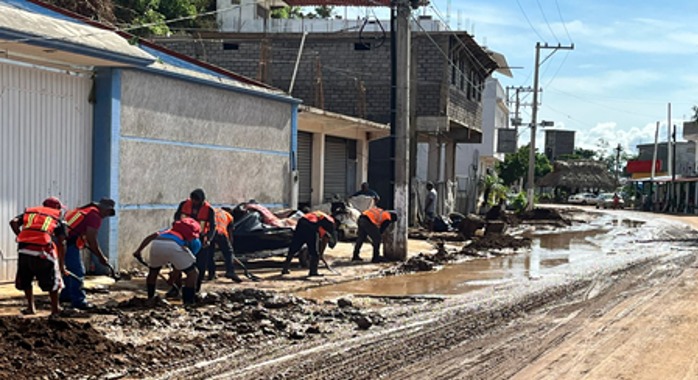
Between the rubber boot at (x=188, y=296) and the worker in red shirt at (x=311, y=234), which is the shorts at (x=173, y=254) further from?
the worker in red shirt at (x=311, y=234)

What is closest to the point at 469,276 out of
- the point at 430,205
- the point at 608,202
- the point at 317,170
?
the point at 317,170

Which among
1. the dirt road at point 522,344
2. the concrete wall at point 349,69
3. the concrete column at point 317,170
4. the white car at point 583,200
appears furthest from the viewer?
the white car at point 583,200

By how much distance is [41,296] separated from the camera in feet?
35.7

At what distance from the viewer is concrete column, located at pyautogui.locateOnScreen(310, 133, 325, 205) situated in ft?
79.0

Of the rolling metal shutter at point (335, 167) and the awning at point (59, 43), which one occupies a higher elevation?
A: the awning at point (59, 43)

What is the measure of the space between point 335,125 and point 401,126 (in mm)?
6664

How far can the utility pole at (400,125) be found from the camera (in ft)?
56.5

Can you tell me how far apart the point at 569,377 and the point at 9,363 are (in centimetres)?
486

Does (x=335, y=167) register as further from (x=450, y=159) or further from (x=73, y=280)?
(x=73, y=280)

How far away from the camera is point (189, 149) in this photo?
604 inches

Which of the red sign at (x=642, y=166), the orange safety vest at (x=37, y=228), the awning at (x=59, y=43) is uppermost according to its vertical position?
the awning at (x=59, y=43)

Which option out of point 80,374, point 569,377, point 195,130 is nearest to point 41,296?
point 80,374

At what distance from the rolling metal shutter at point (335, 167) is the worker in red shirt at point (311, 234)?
1063cm

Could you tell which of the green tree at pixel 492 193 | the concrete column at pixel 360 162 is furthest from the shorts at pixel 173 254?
the green tree at pixel 492 193
